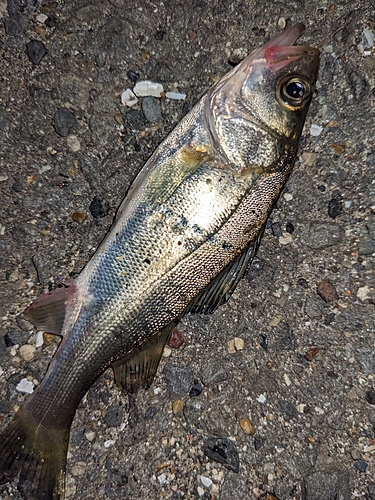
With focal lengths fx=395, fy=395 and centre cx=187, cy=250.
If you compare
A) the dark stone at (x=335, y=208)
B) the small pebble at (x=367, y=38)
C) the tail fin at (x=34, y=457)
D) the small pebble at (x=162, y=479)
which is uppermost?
the small pebble at (x=367, y=38)

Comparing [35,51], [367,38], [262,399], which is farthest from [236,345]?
[35,51]

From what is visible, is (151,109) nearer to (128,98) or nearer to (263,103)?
(128,98)

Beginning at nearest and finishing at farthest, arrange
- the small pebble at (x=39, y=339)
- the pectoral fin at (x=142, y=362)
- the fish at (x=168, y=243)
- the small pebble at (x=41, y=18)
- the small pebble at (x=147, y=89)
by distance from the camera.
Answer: the fish at (x=168, y=243)
the pectoral fin at (x=142, y=362)
the small pebble at (x=39, y=339)
the small pebble at (x=41, y=18)
the small pebble at (x=147, y=89)

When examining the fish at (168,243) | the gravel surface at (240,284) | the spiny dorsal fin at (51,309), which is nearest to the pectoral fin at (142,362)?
the fish at (168,243)

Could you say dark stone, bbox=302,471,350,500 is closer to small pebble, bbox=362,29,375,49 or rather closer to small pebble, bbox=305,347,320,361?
small pebble, bbox=305,347,320,361

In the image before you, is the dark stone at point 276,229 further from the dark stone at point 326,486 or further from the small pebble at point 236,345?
the dark stone at point 326,486

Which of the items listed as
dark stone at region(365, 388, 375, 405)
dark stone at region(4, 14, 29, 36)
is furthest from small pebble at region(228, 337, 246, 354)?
dark stone at region(4, 14, 29, 36)
